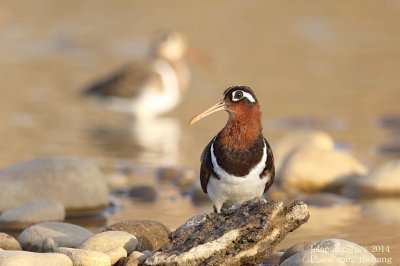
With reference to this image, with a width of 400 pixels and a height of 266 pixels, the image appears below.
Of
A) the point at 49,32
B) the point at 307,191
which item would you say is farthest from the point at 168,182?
the point at 49,32

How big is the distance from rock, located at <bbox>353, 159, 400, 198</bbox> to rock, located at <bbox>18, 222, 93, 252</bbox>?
4.01 m

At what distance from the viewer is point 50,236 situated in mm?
9812

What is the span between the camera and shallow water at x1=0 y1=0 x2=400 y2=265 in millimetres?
15148

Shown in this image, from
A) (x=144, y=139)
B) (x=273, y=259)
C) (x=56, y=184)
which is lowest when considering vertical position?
(x=273, y=259)

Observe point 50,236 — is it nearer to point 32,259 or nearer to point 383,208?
point 32,259

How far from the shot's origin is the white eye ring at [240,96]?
985 centimetres

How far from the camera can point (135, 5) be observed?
25.6 m

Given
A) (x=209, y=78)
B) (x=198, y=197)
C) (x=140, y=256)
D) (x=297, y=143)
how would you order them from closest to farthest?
(x=140, y=256) → (x=198, y=197) → (x=297, y=143) → (x=209, y=78)

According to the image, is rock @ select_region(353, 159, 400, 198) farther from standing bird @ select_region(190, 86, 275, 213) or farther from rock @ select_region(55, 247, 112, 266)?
rock @ select_region(55, 247, 112, 266)

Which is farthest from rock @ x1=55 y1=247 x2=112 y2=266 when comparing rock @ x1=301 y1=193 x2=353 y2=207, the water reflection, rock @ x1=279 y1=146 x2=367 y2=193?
the water reflection

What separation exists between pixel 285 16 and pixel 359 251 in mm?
15446

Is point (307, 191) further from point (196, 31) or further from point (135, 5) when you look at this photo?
point (135, 5)

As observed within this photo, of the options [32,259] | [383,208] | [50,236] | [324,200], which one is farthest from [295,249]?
[324,200]

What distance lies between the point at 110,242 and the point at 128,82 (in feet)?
33.3
